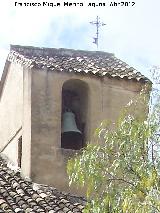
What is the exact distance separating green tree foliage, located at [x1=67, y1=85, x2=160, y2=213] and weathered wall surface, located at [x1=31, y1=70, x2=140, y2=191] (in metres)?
3.96

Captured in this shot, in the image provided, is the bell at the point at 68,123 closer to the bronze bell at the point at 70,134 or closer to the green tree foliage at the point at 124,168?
the bronze bell at the point at 70,134

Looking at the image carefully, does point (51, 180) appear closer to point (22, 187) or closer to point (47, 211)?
point (22, 187)

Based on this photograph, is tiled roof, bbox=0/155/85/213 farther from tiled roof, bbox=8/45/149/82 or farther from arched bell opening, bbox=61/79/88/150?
tiled roof, bbox=8/45/149/82

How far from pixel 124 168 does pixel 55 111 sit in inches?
197

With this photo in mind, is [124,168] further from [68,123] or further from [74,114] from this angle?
[74,114]

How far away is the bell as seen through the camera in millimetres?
13914

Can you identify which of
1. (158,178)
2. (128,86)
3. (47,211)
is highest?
(128,86)

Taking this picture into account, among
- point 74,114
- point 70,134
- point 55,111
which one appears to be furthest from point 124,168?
point 74,114

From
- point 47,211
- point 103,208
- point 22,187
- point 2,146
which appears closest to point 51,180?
point 22,187

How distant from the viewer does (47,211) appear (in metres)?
11.7

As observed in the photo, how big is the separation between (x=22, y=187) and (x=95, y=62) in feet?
11.5

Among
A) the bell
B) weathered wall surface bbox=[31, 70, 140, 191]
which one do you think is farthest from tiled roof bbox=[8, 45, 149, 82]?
the bell

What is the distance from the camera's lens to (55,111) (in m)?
13.8

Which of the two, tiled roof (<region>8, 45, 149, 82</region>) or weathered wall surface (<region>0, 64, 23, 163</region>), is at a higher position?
tiled roof (<region>8, 45, 149, 82</region>)
